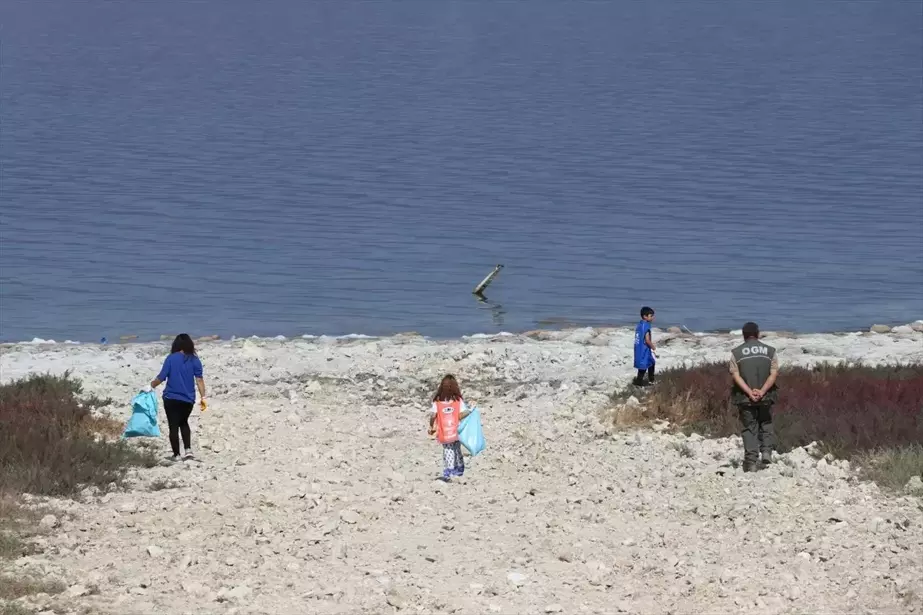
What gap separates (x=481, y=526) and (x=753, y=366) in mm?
3871

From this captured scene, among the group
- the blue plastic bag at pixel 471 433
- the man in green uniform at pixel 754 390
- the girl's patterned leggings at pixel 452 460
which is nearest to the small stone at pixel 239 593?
the girl's patterned leggings at pixel 452 460

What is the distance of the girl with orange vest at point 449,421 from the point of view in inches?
746

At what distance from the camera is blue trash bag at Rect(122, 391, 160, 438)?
69.5 ft

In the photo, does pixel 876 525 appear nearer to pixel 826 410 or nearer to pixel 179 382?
pixel 826 410

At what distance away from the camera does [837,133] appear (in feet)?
266

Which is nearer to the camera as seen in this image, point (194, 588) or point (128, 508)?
point (194, 588)

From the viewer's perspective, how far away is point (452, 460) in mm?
19219

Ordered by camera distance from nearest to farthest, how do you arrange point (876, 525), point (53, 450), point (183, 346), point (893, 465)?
point (876, 525) → point (893, 465) → point (53, 450) → point (183, 346)

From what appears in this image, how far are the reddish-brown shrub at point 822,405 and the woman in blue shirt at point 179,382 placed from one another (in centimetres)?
648

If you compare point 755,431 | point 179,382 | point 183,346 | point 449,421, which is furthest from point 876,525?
point 183,346

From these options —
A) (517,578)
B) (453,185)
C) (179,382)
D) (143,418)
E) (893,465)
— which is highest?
(453,185)

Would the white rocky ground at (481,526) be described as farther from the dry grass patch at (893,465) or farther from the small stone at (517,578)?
the dry grass patch at (893,465)

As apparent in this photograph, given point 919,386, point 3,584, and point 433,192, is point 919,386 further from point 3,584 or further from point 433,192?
point 433,192

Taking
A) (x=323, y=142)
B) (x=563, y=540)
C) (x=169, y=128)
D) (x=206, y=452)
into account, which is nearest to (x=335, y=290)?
(x=206, y=452)
